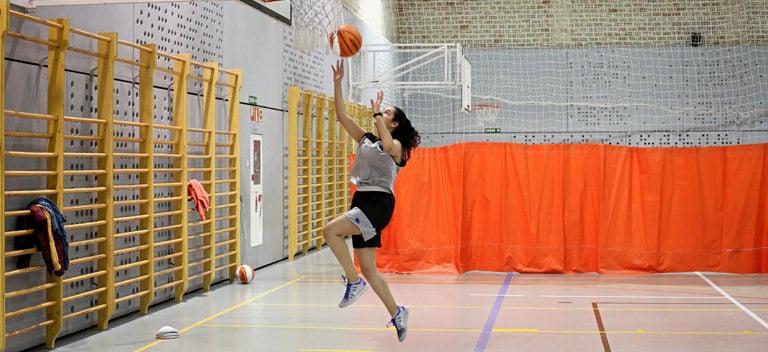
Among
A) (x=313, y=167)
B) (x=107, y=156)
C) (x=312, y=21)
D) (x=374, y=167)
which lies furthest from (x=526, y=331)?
(x=313, y=167)

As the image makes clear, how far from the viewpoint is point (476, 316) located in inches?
326

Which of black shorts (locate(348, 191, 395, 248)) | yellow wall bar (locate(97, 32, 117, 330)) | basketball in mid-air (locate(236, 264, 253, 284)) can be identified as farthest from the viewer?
basketball in mid-air (locate(236, 264, 253, 284))

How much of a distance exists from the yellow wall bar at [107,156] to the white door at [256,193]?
4.54 m

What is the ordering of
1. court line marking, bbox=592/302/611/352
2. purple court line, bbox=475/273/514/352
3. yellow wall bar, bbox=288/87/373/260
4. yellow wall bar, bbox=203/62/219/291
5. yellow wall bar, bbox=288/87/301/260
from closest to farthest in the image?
1. court line marking, bbox=592/302/611/352
2. purple court line, bbox=475/273/514/352
3. yellow wall bar, bbox=203/62/219/291
4. yellow wall bar, bbox=288/87/301/260
5. yellow wall bar, bbox=288/87/373/260

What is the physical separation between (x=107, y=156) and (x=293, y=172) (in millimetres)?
6095

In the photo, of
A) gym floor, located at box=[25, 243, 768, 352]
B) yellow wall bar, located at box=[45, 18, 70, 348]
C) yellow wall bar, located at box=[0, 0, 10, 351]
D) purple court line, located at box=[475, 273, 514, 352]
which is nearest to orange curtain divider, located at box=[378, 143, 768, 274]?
Result: gym floor, located at box=[25, 243, 768, 352]

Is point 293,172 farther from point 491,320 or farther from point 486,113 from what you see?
point 486,113

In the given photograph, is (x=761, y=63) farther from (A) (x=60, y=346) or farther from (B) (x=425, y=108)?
(A) (x=60, y=346)

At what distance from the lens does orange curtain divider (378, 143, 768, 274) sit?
36.6ft

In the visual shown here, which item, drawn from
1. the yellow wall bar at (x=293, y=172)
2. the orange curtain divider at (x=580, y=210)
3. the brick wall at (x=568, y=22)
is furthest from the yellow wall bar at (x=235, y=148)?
the brick wall at (x=568, y=22)

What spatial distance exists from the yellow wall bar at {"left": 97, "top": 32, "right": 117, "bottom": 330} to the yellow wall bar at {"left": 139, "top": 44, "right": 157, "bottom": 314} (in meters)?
0.75

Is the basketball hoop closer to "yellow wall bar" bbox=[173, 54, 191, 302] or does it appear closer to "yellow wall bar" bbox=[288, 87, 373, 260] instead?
"yellow wall bar" bbox=[288, 87, 373, 260]

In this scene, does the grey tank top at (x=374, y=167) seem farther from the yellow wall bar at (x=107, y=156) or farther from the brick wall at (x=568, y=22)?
the brick wall at (x=568, y=22)

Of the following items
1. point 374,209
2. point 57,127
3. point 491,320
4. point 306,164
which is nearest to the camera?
point 374,209
